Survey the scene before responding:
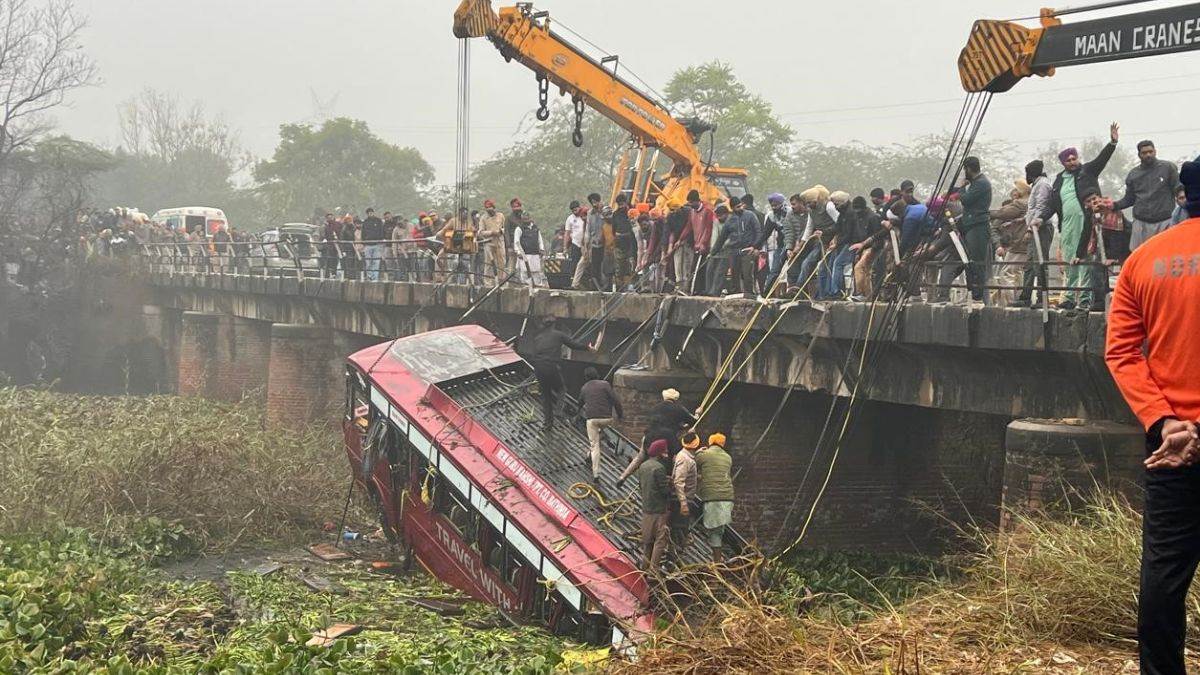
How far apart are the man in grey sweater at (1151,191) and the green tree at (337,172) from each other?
205 feet

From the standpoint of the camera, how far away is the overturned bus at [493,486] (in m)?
11.9

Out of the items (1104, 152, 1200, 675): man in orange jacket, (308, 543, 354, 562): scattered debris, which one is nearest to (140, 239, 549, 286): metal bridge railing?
(308, 543, 354, 562): scattered debris

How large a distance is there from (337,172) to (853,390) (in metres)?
61.9

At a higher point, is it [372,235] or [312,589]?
[372,235]

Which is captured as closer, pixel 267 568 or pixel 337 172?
pixel 267 568

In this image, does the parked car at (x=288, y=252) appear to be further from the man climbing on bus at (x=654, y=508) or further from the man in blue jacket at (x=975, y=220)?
the man in blue jacket at (x=975, y=220)

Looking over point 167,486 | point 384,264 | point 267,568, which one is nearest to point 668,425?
point 267,568

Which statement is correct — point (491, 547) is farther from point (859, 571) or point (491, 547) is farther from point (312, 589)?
point (859, 571)

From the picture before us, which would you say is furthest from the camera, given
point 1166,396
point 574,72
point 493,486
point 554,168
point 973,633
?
point 554,168

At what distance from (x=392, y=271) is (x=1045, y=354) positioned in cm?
1610

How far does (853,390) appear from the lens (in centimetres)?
1403

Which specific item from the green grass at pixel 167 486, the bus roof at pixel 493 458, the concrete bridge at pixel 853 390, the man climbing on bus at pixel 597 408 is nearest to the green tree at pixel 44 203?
the concrete bridge at pixel 853 390

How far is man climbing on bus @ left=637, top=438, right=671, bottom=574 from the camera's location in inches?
467

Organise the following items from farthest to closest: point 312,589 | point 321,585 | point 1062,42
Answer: point 321,585 < point 312,589 < point 1062,42
